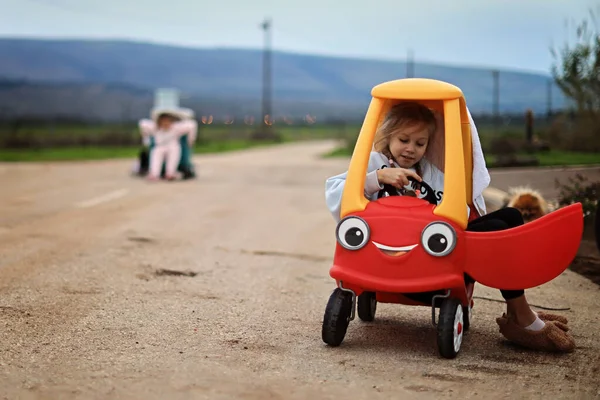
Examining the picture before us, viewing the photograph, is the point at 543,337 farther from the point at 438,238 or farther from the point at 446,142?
the point at 446,142

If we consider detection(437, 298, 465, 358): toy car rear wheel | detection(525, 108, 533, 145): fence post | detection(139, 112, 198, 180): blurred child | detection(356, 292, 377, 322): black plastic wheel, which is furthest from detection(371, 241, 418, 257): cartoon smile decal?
detection(139, 112, 198, 180): blurred child

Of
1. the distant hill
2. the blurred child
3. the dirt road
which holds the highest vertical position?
the distant hill

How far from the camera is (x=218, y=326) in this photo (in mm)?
5094

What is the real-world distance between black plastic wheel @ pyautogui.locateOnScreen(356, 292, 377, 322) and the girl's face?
81cm

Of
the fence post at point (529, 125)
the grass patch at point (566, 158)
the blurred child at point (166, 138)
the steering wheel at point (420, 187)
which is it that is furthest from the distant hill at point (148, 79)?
the steering wheel at point (420, 187)

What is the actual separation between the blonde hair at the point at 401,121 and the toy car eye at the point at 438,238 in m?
0.63

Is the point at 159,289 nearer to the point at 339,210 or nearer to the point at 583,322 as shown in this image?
the point at 339,210

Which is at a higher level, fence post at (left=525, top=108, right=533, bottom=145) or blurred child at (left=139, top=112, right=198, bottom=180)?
fence post at (left=525, top=108, right=533, bottom=145)

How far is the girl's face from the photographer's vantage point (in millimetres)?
4805

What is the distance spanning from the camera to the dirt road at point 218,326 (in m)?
3.94

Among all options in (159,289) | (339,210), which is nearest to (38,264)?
(159,289)

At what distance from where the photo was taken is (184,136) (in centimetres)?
1789

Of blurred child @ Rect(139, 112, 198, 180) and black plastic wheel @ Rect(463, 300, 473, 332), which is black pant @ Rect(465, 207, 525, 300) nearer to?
black plastic wheel @ Rect(463, 300, 473, 332)

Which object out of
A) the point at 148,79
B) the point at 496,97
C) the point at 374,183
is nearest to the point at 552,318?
the point at 374,183
